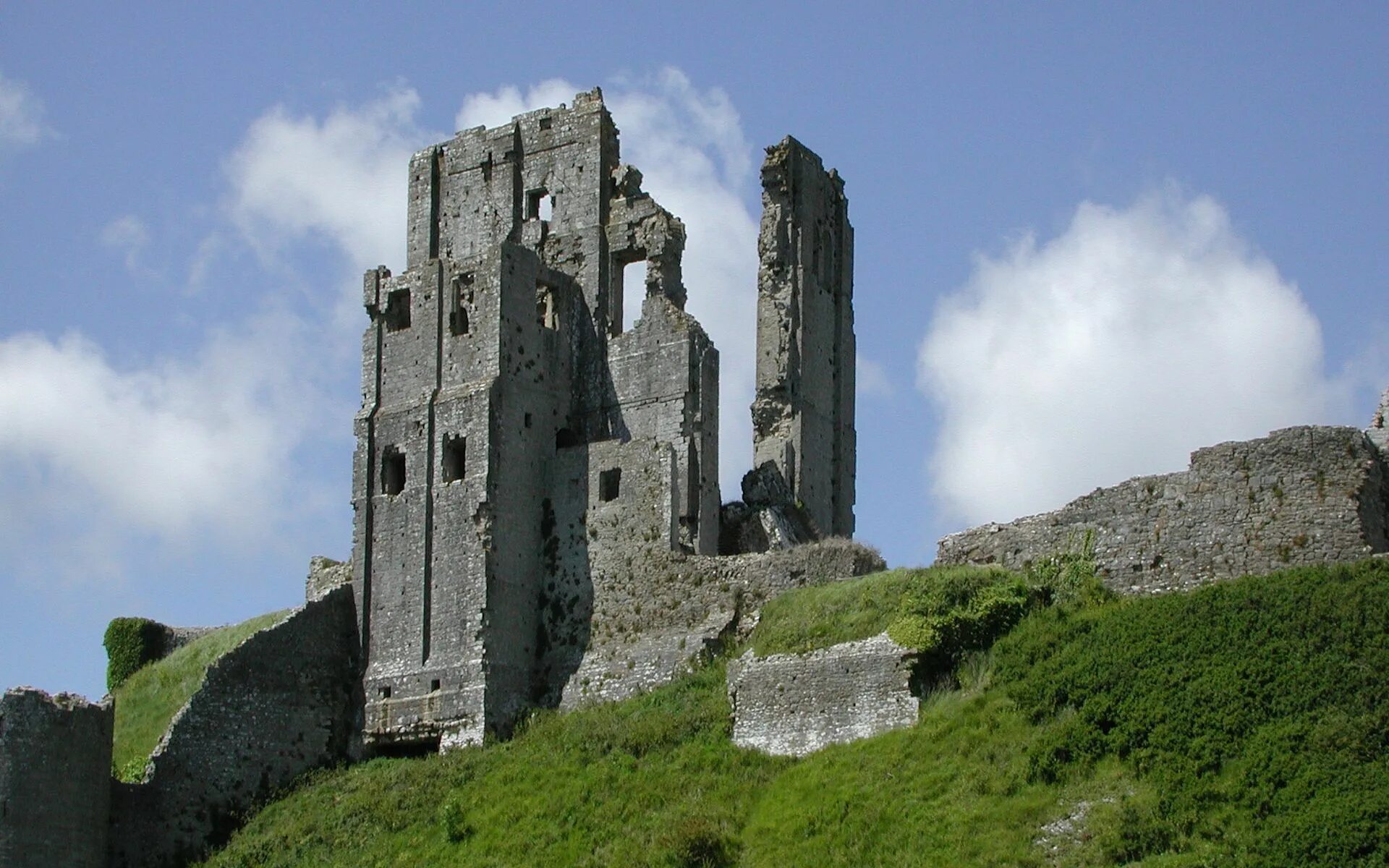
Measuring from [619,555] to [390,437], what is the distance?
5.06 m

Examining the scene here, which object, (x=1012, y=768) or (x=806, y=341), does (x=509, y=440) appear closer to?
(x=806, y=341)

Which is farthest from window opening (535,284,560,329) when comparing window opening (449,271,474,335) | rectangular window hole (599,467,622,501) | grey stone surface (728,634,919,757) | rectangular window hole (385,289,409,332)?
grey stone surface (728,634,919,757)

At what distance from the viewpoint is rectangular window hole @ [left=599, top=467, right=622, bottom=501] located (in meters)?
43.8

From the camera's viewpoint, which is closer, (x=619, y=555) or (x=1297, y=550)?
(x=1297, y=550)

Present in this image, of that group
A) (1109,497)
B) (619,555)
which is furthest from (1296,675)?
(619,555)

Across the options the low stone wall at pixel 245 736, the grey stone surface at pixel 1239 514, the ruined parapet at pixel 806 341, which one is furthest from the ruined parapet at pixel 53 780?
the grey stone surface at pixel 1239 514

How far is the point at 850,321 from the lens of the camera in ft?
169

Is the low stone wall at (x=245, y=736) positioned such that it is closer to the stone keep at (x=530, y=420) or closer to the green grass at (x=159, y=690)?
the stone keep at (x=530, y=420)

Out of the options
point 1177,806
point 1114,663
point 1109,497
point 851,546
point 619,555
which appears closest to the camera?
point 1177,806

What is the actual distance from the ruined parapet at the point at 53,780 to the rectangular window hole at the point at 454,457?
7.52 metres

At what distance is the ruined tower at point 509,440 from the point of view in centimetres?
4281

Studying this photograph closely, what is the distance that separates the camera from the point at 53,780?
39.1 metres

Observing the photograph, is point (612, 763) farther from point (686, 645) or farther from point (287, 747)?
point (287, 747)

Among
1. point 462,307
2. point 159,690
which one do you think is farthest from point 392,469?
point 159,690
